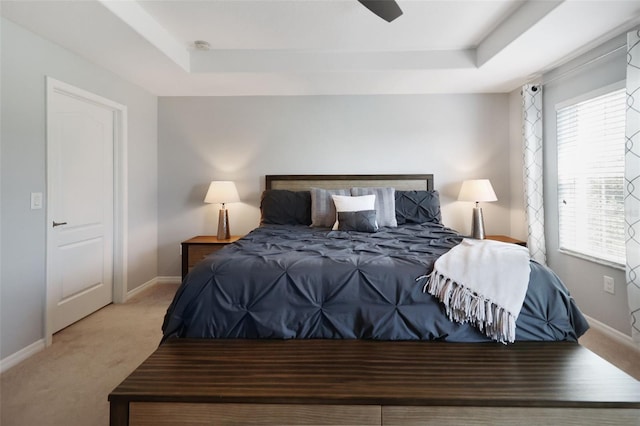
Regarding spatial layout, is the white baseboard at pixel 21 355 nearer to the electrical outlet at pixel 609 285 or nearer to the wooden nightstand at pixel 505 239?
the wooden nightstand at pixel 505 239

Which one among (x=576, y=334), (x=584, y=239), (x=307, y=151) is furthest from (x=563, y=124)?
(x=307, y=151)

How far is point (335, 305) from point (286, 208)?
1.99m

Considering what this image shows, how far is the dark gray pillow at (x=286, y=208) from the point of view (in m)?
3.38

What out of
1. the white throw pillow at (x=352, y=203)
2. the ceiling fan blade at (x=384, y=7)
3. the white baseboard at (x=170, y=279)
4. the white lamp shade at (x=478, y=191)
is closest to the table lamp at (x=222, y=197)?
the white baseboard at (x=170, y=279)

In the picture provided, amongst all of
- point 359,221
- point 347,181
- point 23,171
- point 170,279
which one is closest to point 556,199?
point 359,221

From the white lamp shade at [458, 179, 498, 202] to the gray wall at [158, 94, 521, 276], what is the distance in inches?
11.2

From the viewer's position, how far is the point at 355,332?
1521 millimetres

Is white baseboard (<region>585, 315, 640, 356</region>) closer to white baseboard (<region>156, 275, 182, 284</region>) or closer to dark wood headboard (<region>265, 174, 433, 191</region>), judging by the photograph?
dark wood headboard (<region>265, 174, 433, 191</region>)

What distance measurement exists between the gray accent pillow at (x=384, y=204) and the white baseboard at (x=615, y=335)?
1.78 m

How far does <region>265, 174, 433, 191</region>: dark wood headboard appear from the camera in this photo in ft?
12.3

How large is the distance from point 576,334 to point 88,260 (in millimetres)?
3579

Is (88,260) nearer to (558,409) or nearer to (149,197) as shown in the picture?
(149,197)

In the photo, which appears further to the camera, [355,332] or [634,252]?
[634,252]

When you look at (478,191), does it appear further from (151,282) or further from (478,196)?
(151,282)
